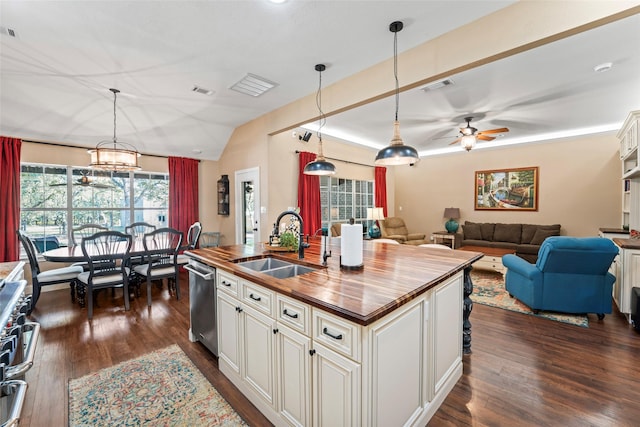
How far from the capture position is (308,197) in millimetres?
5281

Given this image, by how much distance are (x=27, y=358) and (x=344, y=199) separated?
5.72 m

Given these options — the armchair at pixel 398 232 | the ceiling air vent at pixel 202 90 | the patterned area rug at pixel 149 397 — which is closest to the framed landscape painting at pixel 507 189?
the armchair at pixel 398 232

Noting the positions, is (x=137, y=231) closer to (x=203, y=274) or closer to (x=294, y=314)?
(x=203, y=274)

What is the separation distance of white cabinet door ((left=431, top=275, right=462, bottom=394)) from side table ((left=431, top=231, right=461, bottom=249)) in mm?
5214

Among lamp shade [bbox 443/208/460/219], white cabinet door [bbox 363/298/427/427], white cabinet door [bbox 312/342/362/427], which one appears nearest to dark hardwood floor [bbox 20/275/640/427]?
white cabinet door [bbox 363/298/427/427]

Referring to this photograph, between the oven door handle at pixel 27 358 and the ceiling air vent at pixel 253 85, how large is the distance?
299 cm

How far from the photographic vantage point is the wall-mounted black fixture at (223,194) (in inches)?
228

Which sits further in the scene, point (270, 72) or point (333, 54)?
point (270, 72)

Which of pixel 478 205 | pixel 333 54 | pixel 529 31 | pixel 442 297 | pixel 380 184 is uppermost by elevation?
pixel 333 54

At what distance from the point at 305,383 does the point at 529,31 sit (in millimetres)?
2938

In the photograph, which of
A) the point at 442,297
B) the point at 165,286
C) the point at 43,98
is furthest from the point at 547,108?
the point at 43,98

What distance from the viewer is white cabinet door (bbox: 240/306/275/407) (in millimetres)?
1710

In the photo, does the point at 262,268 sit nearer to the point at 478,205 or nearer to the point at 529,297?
the point at 529,297

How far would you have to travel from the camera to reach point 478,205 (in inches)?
278
